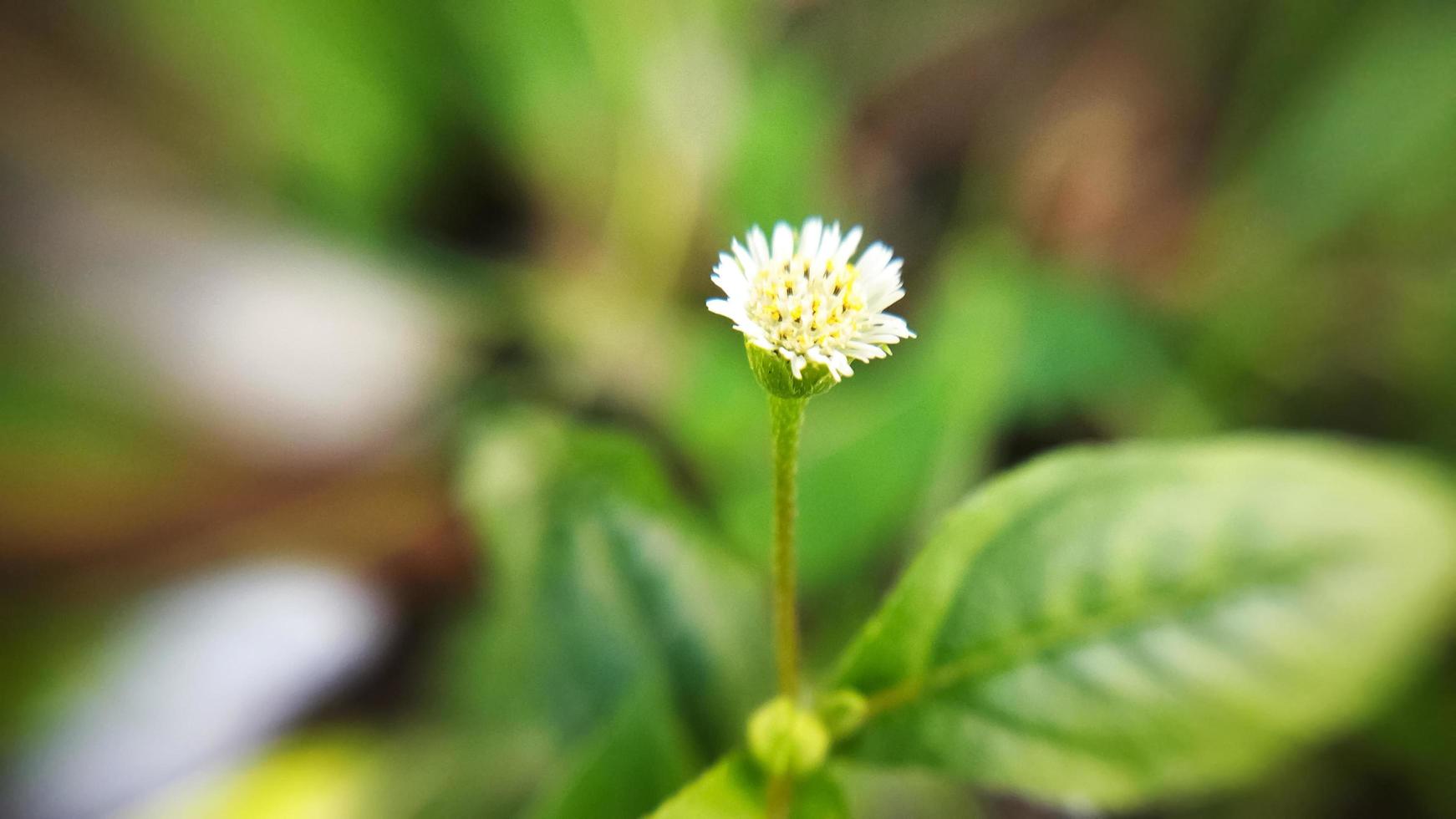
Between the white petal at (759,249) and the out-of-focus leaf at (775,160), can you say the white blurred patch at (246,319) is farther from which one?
the white petal at (759,249)

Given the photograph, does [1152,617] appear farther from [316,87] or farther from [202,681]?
[316,87]

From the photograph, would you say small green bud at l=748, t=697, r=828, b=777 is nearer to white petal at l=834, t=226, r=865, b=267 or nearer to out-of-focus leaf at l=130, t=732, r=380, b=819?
white petal at l=834, t=226, r=865, b=267

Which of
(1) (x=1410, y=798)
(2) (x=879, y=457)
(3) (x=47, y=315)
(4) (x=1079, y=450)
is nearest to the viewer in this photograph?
(4) (x=1079, y=450)

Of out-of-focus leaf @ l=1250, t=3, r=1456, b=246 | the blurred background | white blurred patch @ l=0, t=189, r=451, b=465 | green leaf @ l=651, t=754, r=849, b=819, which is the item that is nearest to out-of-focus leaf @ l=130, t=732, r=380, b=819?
the blurred background

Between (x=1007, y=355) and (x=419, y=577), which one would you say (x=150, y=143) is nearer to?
(x=419, y=577)

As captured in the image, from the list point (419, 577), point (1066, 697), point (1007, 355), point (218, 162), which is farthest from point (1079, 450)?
point (218, 162)

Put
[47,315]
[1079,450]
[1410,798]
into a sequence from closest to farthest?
[1079,450] → [1410,798] → [47,315]

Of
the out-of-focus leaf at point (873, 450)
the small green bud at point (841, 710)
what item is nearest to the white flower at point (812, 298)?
the small green bud at point (841, 710)
